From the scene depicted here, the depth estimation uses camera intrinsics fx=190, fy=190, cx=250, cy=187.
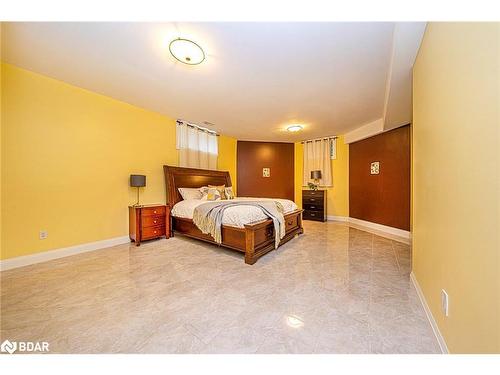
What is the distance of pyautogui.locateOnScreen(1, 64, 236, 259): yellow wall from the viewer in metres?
2.36

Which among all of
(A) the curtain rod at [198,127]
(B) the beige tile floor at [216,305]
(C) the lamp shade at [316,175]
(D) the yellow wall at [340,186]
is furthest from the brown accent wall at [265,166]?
(B) the beige tile floor at [216,305]

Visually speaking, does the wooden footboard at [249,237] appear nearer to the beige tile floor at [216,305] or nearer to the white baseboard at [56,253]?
the beige tile floor at [216,305]

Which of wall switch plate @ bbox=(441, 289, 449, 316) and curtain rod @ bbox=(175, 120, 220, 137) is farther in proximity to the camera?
curtain rod @ bbox=(175, 120, 220, 137)

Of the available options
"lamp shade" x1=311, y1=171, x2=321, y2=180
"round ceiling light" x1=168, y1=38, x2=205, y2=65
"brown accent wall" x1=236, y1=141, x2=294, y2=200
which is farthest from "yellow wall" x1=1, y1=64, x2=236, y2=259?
"lamp shade" x1=311, y1=171, x2=321, y2=180

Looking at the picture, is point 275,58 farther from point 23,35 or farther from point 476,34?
point 23,35

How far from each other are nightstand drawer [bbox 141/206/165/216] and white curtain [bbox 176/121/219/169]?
121cm

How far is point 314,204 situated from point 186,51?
193 inches

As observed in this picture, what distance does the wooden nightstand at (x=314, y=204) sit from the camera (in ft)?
18.2

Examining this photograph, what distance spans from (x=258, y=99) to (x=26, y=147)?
3252mm

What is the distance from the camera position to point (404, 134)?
3912 millimetres

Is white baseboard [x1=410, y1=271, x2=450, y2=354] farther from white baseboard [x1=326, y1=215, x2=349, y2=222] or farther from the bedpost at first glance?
white baseboard [x1=326, y1=215, x2=349, y2=222]

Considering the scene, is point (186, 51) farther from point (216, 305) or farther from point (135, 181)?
point (216, 305)

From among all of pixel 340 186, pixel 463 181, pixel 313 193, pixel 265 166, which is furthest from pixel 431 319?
pixel 265 166
